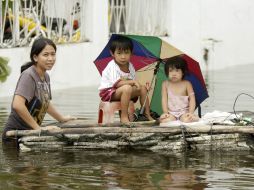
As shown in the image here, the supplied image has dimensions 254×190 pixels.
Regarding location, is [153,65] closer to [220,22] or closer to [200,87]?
[200,87]

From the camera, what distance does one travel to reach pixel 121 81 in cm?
900

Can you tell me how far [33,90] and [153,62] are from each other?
1712 mm

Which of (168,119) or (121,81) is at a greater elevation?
(121,81)

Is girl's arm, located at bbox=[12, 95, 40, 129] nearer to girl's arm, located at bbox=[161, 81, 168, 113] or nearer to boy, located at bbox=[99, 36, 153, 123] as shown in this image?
boy, located at bbox=[99, 36, 153, 123]

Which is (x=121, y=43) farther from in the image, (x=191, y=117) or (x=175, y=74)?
(x=191, y=117)

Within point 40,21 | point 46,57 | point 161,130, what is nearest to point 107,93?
point 46,57

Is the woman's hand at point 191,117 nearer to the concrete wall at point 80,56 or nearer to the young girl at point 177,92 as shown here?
the young girl at point 177,92

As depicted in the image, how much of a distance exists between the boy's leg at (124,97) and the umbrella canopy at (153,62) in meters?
0.59

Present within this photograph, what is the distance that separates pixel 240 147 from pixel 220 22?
11.7 metres

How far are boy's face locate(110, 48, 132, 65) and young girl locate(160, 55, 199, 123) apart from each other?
43 centimetres

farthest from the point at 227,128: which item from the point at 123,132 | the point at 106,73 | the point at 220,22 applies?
the point at 220,22

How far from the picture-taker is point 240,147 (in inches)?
323

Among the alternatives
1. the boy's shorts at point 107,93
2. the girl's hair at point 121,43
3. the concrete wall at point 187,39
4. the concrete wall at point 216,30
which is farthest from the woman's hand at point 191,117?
the concrete wall at point 216,30

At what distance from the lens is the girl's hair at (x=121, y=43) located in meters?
9.06
